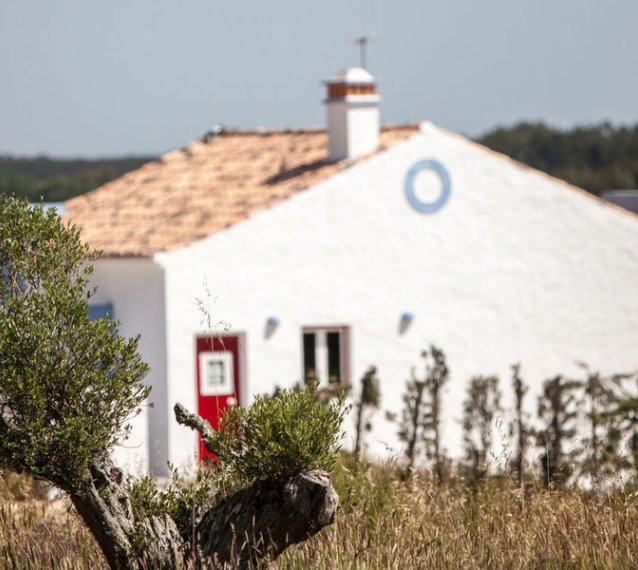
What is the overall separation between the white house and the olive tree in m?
11.8

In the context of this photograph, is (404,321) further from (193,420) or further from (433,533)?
(193,420)

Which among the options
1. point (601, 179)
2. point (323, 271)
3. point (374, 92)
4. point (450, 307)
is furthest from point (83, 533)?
point (601, 179)

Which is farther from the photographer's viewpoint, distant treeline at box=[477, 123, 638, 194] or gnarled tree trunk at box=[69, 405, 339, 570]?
distant treeline at box=[477, 123, 638, 194]

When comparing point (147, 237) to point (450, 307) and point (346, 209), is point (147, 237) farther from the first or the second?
point (450, 307)

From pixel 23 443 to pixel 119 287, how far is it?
14.2m

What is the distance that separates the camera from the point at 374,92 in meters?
24.4

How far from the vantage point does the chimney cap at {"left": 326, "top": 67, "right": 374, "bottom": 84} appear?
2423 centimetres

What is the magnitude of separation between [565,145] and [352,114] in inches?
2700

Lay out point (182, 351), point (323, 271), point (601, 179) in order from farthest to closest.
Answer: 1. point (601, 179)
2. point (323, 271)
3. point (182, 351)

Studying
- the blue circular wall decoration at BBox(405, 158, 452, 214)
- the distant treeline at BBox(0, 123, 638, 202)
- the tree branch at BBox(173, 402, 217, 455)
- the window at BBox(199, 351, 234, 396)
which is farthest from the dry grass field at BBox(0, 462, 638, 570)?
the distant treeline at BBox(0, 123, 638, 202)

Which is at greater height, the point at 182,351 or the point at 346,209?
the point at 346,209

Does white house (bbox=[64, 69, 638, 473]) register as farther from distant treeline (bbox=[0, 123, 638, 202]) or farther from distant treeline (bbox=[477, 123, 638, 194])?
distant treeline (bbox=[477, 123, 638, 194])

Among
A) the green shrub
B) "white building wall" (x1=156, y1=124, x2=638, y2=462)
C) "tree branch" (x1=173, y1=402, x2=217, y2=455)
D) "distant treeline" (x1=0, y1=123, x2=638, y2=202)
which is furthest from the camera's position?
"distant treeline" (x1=0, y1=123, x2=638, y2=202)

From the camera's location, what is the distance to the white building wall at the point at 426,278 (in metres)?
21.1
